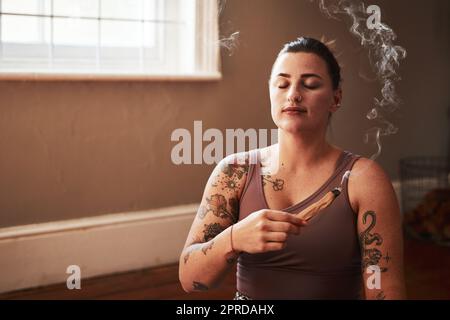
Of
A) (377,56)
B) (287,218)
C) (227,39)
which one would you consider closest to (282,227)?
(287,218)

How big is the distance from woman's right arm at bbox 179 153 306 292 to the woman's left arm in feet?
0.55

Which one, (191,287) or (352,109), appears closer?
(191,287)

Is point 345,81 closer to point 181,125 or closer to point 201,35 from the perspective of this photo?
point 201,35

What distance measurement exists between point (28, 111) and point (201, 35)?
1.69 feet

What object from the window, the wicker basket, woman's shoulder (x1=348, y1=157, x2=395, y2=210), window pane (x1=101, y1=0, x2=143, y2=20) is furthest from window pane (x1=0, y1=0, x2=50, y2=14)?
the wicker basket

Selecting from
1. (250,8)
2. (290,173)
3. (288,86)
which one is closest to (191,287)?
(290,173)

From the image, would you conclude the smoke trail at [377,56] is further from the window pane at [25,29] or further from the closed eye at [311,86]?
the window pane at [25,29]

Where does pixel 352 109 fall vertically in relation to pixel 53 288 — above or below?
above

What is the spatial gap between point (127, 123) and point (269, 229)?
45.0 inches

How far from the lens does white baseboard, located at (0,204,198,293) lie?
1.70 meters

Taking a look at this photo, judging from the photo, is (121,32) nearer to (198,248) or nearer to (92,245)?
(92,245)

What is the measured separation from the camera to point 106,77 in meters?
1.75

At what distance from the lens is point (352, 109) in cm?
113

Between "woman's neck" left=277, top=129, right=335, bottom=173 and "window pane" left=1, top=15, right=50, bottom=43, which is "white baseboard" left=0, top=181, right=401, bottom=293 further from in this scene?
"woman's neck" left=277, top=129, right=335, bottom=173
